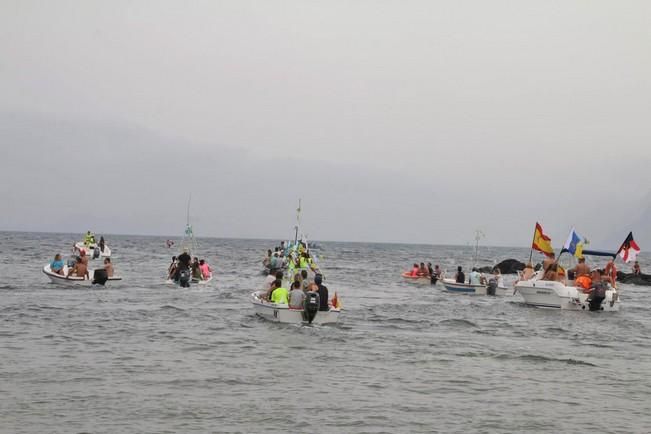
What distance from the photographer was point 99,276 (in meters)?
35.2

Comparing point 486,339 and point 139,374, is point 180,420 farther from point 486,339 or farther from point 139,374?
point 486,339

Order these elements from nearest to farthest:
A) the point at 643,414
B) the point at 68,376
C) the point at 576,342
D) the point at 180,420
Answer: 1. the point at 180,420
2. the point at 643,414
3. the point at 68,376
4. the point at 576,342

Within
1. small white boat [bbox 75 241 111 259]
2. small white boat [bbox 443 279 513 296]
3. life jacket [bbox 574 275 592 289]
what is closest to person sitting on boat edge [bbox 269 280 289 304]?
life jacket [bbox 574 275 592 289]

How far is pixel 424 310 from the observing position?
1223 inches

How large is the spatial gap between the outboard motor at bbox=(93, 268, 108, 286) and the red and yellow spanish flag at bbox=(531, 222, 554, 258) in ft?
60.8

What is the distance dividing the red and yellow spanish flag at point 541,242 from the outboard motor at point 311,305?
14430mm

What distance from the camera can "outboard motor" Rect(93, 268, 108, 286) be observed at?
35.2 metres

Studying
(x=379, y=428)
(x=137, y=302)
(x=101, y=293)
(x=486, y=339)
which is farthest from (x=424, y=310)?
(x=379, y=428)

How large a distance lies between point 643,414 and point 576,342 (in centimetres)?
911

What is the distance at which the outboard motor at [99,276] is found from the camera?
115 feet

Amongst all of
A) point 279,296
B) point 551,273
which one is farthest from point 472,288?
point 279,296

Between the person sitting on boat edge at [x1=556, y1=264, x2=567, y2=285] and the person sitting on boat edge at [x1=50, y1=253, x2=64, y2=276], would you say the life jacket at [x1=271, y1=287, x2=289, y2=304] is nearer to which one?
the person sitting on boat edge at [x1=556, y1=264, x2=567, y2=285]

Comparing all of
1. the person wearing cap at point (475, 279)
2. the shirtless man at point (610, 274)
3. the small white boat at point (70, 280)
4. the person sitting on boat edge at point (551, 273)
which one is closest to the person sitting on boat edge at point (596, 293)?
the person sitting on boat edge at point (551, 273)

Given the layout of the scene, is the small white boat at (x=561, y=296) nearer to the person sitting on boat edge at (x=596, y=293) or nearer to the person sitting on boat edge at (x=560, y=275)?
the person sitting on boat edge at (x=596, y=293)
